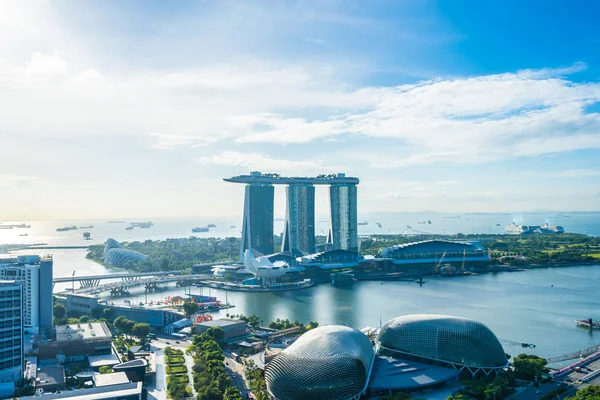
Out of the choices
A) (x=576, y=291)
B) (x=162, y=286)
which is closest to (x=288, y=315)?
(x=162, y=286)

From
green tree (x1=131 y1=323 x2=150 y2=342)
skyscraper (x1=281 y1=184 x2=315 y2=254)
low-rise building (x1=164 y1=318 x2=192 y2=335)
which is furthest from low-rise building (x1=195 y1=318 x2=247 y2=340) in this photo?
skyscraper (x1=281 y1=184 x2=315 y2=254)

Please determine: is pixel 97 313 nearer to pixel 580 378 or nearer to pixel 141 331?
pixel 141 331

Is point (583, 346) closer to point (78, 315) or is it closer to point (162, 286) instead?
point (78, 315)

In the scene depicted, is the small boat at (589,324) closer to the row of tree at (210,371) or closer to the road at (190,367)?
the row of tree at (210,371)

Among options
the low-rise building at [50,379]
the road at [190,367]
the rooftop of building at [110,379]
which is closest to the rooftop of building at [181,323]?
the road at [190,367]

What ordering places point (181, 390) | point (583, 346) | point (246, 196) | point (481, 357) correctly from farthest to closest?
point (246, 196) < point (583, 346) < point (481, 357) < point (181, 390)

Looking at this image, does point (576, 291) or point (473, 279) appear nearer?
point (576, 291)

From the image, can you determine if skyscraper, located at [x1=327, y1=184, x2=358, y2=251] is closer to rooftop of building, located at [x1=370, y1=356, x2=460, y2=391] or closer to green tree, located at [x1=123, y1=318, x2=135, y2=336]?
green tree, located at [x1=123, y1=318, x2=135, y2=336]

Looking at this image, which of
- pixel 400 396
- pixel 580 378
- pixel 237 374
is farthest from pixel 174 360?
pixel 580 378
